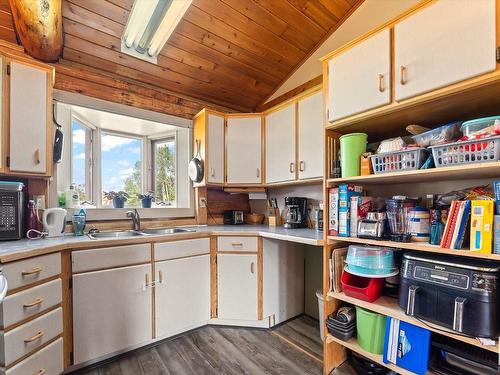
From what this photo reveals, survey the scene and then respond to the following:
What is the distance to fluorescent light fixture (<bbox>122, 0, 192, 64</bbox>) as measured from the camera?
62.5 inches

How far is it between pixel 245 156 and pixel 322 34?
142 cm

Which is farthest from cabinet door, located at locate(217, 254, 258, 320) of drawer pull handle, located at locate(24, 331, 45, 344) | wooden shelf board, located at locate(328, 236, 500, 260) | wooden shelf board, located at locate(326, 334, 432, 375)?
drawer pull handle, located at locate(24, 331, 45, 344)

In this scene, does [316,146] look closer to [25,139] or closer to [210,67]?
[210,67]

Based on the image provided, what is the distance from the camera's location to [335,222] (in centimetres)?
160

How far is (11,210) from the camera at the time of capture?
1.68 metres

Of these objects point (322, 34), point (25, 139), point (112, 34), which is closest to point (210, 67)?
point (112, 34)

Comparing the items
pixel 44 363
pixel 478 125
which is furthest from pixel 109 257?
pixel 478 125

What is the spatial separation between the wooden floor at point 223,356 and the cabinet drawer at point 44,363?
22 centimetres

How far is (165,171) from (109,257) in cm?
140

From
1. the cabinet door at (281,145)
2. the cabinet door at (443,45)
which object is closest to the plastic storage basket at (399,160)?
the cabinet door at (443,45)

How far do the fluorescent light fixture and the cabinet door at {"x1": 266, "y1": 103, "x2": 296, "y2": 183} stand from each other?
115cm

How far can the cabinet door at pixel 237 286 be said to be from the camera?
2168 mm

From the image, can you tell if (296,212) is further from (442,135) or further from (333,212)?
(442,135)

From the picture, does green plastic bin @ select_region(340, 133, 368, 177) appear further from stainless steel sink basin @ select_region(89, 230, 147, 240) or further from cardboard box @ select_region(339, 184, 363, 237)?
stainless steel sink basin @ select_region(89, 230, 147, 240)
